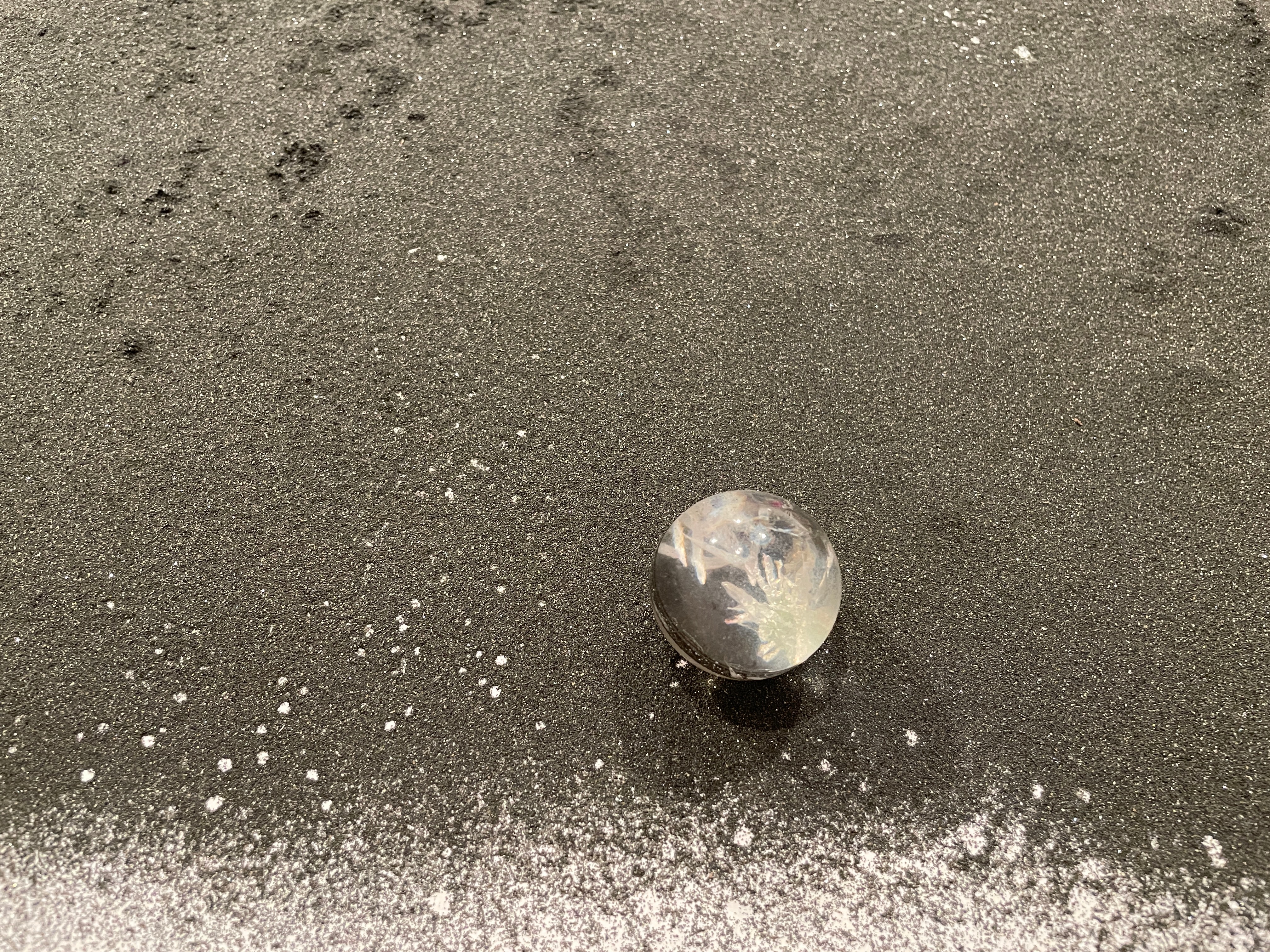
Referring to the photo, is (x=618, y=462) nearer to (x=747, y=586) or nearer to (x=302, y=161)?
(x=747, y=586)

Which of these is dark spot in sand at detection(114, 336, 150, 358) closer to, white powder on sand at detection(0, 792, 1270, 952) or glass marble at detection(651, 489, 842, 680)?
white powder on sand at detection(0, 792, 1270, 952)

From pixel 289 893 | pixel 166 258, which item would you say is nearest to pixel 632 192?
pixel 166 258

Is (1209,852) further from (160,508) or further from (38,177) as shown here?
(38,177)

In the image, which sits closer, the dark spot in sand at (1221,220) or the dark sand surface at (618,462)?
the dark sand surface at (618,462)

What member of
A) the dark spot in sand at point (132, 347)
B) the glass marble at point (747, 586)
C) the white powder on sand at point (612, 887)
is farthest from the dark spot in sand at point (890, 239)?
the dark spot in sand at point (132, 347)

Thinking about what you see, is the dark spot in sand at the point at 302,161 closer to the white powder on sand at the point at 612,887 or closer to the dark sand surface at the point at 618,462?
the dark sand surface at the point at 618,462

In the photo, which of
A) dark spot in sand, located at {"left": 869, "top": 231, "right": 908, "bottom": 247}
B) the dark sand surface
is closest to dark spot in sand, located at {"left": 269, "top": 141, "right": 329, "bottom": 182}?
the dark sand surface

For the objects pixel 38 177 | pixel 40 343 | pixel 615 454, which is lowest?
pixel 615 454
